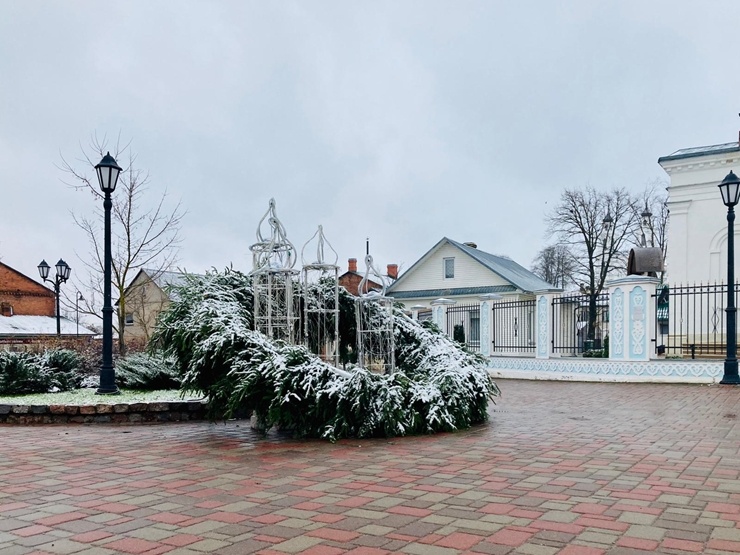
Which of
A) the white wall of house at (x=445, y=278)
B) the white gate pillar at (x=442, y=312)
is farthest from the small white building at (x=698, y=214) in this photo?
the white wall of house at (x=445, y=278)

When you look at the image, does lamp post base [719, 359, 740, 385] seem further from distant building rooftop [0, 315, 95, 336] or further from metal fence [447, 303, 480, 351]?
distant building rooftop [0, 315, 95, 336]

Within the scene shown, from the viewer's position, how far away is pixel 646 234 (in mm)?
36906

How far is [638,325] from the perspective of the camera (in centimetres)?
1468

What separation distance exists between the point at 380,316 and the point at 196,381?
2907 millimetres

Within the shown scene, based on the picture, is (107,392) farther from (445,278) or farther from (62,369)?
(445,278)

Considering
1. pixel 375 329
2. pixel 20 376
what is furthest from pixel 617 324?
pixel 20 376

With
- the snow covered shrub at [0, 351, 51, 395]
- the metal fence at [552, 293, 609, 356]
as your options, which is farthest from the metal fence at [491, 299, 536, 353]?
the snow covered shrub at [0, 351, 51, 395]

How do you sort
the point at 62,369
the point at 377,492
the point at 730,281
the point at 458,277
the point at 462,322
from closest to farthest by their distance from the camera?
the point at 377,492 → the point at 62,369 → the point at 730,281 → the point at 462,322 → the point at 458,277

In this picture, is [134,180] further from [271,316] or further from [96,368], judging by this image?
[271,316]

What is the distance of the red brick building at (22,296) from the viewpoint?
40.1 metres

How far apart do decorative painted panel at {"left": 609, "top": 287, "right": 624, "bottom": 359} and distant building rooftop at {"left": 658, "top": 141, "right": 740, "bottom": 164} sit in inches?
347

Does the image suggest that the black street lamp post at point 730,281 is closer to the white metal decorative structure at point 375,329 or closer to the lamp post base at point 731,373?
the lamp post base at point 731,373

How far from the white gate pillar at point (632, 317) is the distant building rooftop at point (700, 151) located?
27.6 feet

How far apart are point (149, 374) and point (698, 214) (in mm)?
18863
